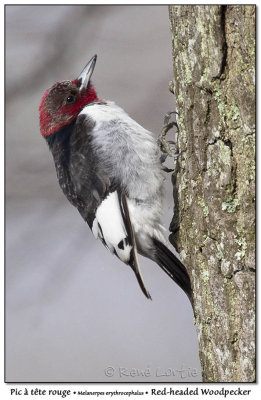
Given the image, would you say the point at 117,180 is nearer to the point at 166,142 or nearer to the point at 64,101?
the point at 166,142

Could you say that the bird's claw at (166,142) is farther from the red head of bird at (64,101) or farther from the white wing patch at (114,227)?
the red head of bird at (64,101)

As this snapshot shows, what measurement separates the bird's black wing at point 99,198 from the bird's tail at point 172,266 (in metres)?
0.12

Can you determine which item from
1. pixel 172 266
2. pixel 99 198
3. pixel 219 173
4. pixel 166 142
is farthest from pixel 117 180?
pixel 219 173

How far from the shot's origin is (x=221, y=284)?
1836 millimetres

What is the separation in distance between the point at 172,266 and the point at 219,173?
59 centimetres

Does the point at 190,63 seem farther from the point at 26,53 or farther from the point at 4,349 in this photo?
the point at 4,349

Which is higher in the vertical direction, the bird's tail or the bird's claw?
the bird's claw

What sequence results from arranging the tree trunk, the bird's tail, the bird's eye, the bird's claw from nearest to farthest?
the tree trunk
the bird's tail
the bird's claw
the bird's eye

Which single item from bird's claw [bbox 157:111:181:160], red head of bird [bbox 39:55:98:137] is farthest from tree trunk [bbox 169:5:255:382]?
red head of bird [bbox 39:55:98:137]

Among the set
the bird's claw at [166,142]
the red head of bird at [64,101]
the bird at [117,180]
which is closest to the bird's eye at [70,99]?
the red head of bird at [64,101]

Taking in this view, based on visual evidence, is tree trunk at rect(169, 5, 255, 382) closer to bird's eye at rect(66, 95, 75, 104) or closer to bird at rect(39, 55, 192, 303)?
bird at rect(39, 55, 192, 303)

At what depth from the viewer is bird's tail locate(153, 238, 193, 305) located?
2109 millimetres

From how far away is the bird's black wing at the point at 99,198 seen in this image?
2.38 metres

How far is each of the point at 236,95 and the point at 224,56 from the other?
134 mm
